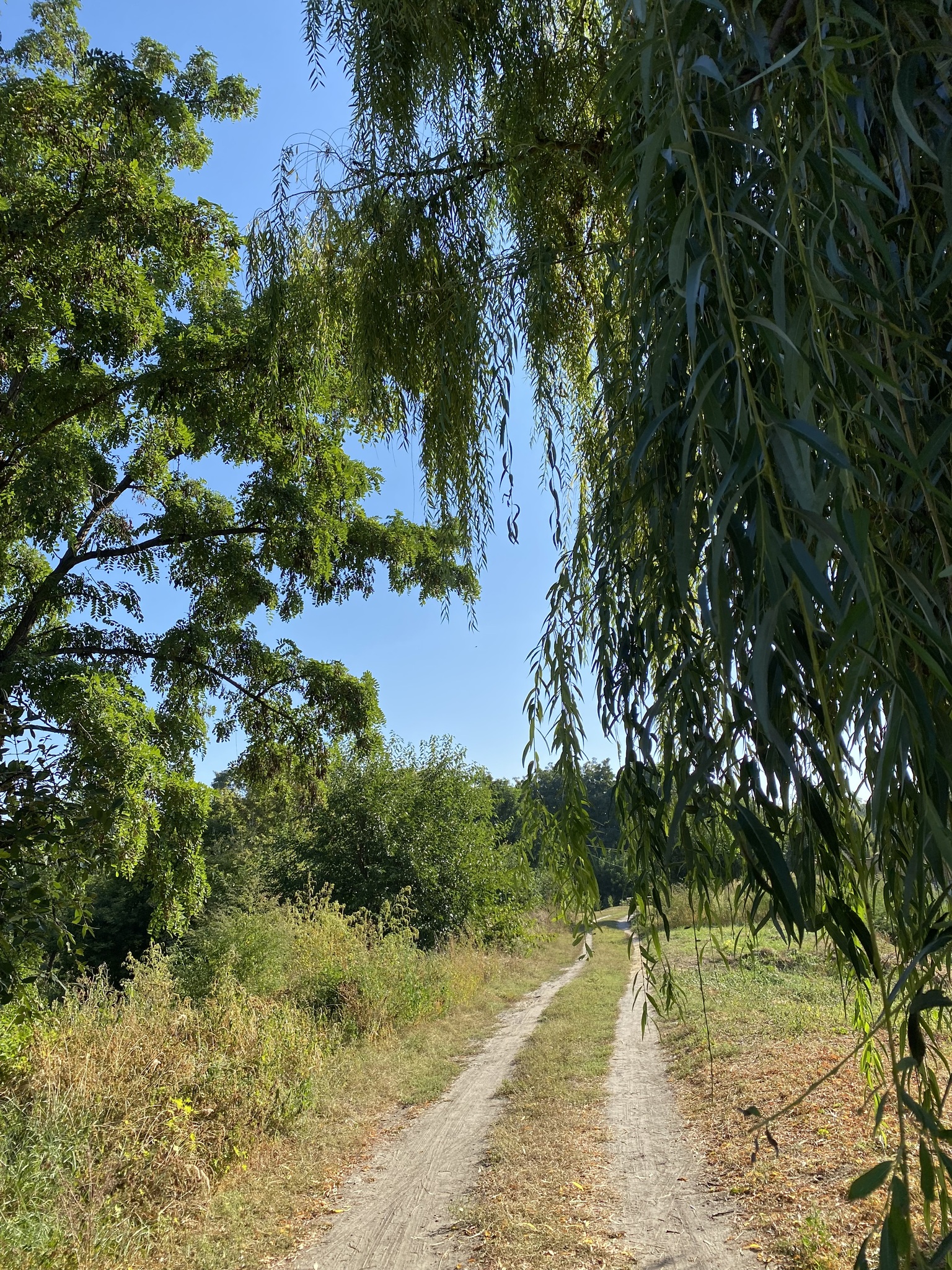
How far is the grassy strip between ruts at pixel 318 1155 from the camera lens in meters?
4.53

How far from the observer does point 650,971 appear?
98.0 inches

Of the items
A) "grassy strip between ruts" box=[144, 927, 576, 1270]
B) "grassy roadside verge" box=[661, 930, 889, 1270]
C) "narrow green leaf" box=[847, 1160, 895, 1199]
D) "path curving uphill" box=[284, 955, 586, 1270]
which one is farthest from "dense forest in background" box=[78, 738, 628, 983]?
"narrow green leaf" box=[847, 1160, 895, 1199]

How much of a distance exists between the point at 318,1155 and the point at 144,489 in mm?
7854

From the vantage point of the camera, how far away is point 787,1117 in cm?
520

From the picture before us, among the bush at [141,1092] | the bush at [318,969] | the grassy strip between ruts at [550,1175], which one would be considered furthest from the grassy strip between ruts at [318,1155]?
the grassy strip between ruts at [550,1175]

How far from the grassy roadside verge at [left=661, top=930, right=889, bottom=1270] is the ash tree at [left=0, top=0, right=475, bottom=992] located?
3.47 metres

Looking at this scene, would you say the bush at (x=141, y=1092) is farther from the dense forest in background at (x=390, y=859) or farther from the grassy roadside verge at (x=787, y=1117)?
the dense forest in background at (x=390, y=859)

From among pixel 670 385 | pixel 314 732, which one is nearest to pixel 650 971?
pixel 670 385

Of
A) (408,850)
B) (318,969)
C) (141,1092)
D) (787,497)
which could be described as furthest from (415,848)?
(787,497)

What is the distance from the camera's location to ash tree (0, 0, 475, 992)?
212 inches

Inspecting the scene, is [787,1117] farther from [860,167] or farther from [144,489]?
[144,489]

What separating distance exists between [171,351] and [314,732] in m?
5.38

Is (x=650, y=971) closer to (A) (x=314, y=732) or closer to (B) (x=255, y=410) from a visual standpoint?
(B) (x=255, y=410)

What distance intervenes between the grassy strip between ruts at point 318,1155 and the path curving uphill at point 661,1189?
1.89 m
